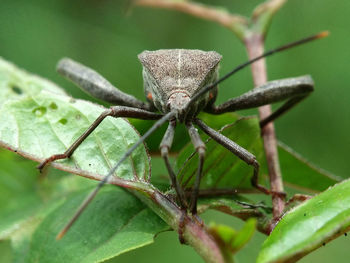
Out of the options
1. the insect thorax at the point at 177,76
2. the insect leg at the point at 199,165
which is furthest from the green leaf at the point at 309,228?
the insect thorax at the point at 177,76

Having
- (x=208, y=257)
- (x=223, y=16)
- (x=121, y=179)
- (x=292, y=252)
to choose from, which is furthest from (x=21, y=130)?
(x=223, y=16)

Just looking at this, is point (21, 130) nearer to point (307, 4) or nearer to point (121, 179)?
point (121, 179)

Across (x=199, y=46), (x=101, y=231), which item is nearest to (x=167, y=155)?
(x=101, y=231)

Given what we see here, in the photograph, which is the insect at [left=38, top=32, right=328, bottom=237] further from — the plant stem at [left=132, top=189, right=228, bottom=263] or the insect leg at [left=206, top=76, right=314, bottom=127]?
the plant stem at [left=132, top=189, right=228, bottom=263]

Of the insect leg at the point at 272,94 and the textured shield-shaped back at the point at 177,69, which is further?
the insect leg at the point at 272,94

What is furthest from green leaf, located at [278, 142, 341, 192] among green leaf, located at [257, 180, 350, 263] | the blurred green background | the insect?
the blurred green background

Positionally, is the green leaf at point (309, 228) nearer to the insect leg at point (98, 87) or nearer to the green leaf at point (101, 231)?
the green leaf at point (101, 231)
